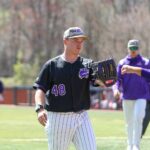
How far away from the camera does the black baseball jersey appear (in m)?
7.38

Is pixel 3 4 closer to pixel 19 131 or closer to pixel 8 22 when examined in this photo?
pixel 8 22

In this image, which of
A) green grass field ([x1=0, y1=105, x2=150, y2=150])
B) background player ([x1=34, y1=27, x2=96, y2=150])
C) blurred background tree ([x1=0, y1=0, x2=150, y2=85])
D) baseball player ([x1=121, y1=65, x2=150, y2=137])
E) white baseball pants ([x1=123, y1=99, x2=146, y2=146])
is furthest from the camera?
blurred background tree ([x1=0, y1=0, x2=150, y2=85])

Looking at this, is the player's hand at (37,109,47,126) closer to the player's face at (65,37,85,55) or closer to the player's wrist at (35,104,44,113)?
the player's wrist at (35,104,44,113)

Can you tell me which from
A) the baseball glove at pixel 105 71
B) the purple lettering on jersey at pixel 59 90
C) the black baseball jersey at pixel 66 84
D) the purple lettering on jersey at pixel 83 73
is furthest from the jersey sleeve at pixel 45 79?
the baseball glove at pixel 105 71

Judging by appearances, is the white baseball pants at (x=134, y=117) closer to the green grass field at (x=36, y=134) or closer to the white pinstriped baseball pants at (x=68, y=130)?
the green grass field at (x=36, y=134)

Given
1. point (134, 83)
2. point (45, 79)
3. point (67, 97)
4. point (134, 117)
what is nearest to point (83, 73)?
point (67, 97)

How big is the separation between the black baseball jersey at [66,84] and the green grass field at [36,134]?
15.6 ft

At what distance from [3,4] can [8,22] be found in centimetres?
420

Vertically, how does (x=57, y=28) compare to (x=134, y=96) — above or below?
above

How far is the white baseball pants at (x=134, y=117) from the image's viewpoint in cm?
1098

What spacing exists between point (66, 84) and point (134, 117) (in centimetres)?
388

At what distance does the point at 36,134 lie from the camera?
15750 mm

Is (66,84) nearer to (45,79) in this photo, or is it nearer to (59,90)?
(59,90)

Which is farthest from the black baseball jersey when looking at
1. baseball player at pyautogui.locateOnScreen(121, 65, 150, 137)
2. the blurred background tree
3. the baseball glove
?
the blurred background tree
